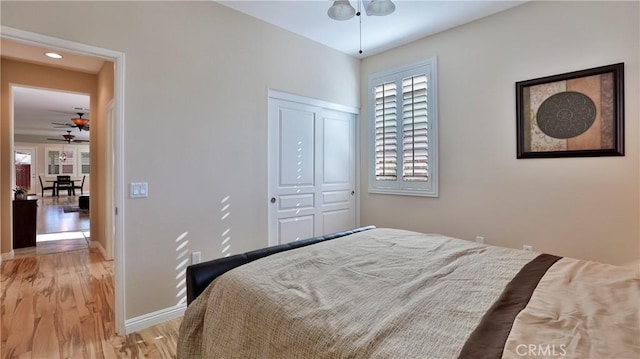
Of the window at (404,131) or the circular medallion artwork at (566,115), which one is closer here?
the circular medallion artwork at (566,115)

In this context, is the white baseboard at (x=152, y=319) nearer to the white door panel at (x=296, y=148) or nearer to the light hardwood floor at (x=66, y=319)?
the light hardwood floor at (x=66, y=319)

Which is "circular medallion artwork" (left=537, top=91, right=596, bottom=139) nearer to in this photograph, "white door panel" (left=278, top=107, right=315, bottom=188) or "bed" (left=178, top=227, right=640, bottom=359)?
"bed" (left=178, top=227, right=640, bottom=359)

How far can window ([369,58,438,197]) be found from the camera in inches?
139

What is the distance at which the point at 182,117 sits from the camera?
266 cm

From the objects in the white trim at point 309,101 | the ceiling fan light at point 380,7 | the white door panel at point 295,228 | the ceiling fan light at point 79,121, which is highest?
the ceiling fan light at point 79,121

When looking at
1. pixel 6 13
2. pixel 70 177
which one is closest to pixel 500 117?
pixel 6 13

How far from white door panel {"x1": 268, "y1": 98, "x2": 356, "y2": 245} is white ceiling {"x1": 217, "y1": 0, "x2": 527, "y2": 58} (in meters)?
0.83

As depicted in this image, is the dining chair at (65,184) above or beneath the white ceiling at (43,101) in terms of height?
beneath

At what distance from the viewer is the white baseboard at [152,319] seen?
2391 millimetres

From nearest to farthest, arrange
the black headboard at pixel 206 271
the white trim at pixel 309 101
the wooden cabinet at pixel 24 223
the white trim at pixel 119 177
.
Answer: the black headboard at pixel 206 271 < the white trim at pixel 119 177 < the white trim at pixel 309 101 < the wooden cabinet at pixel 24 223

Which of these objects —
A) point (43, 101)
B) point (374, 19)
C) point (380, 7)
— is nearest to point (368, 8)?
point (380, 7)

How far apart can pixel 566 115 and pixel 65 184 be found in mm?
15506

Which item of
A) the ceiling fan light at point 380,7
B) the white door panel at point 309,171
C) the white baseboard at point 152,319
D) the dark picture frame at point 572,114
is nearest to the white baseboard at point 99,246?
the white baseboard at point 152,319

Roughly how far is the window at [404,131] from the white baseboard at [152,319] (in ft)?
8.68
